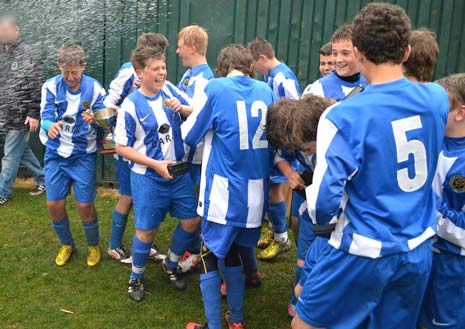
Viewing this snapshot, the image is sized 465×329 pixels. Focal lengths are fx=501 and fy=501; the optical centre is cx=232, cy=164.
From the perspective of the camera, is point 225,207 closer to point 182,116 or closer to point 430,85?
point 182,116

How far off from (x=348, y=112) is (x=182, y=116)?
210cm

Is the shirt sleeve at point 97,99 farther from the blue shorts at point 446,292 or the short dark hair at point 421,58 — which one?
the blue shorts at point 446,292

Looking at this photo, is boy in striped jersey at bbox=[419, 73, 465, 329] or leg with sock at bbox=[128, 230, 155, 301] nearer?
boy in striped jersey at bbox=[419, 73, 465, 329]

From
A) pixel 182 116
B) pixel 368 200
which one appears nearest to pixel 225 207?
pixel 182 116

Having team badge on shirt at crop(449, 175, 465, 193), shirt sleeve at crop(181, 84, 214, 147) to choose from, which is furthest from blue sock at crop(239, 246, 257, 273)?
team badge on shirt at crop(449, 175, 465, 193)

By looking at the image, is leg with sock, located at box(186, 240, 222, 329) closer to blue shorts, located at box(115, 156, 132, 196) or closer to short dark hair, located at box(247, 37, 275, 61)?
blue shorts, located at box(115, 156, 132, 196)

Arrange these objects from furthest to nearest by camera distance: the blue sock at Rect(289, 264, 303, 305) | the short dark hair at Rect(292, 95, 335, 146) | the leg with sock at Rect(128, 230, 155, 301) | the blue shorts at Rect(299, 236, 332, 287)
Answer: the leg with sock at Rect(128, 230, 155, 301), the blue sock at Rect(289, 264, 303, 305), the short dark hair at Rect(292, 95, 335, 146), the blue shorts at Rect(299, 236, 332, 287)

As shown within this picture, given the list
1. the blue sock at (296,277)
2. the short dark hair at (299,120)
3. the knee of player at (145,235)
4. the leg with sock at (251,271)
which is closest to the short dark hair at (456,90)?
the short dark hair at (299,120)

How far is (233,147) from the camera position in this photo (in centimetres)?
329

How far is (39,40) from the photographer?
615cm

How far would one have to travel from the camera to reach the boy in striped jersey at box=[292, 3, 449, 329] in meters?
2.16

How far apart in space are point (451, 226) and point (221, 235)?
1448 millimetres

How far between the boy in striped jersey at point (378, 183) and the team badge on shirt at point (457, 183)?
0.35 m

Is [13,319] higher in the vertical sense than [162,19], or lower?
lower
